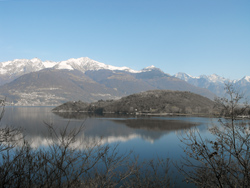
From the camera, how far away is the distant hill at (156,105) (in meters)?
146

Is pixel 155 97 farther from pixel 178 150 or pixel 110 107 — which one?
pixel 178 150

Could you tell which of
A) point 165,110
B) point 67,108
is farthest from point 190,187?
point 67,108

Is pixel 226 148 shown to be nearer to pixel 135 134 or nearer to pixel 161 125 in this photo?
pixel 135 134

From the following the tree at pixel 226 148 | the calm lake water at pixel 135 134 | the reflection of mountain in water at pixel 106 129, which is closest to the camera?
the tree at pixel 226 148

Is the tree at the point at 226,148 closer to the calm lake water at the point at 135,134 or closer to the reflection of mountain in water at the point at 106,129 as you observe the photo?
the calm lake water at the point at 135,134

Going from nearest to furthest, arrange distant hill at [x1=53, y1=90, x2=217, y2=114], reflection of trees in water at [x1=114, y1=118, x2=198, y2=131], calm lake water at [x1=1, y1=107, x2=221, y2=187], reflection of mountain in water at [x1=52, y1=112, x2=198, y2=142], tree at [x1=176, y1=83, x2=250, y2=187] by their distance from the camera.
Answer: tree at [x1=176, y1=83, x2=250, y2=187], calm lake water at [x1=1, y1=107, x2=221, y2=187], reflection of mountain in water at [x1=52, y1=112, x2=198, y2=142], reflection of trees in water at [x1=114, y1=118, x2=198, y2=131], distant hill at [x1=53, y1=90, x2=217, y2=114]

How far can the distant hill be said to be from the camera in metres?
146

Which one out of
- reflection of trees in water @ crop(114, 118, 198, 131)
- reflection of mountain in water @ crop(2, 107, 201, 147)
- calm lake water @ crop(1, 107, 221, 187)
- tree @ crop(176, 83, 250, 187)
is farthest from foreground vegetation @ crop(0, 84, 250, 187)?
reflection of trees in water @ crop(114, 118, 198, 131)

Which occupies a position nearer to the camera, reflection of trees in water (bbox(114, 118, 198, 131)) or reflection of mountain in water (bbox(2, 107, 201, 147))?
reflection of mountain in water (bbox(2, 107, 201, 147))

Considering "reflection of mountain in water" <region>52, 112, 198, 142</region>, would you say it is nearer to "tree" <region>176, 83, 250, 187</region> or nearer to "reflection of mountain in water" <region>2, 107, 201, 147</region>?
"reflection of mountain in water" <region>2, 107, 201, 147</region>

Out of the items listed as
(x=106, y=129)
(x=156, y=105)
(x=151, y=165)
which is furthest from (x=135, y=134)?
(x=156, y=105)

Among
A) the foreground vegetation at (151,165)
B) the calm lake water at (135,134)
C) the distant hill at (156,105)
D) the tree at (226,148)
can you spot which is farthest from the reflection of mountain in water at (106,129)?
the distant hill at (156,105)

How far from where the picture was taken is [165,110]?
146 meters

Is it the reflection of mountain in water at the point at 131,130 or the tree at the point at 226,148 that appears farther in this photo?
the reflection of mountain in water at the point at 131,130
